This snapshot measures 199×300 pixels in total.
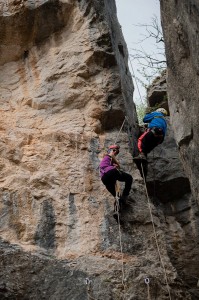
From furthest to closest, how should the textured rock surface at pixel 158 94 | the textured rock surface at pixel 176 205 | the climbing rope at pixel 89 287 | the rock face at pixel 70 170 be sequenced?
the textured rock surface at pixel 158 94
the textured rock surface at pixel 176 205
the rock face at pixel 70 170
the climbing rope at pixel 89 287

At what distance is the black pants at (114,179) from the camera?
839 centimetres

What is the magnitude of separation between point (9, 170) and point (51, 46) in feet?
12.0

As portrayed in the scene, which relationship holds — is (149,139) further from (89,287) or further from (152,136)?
(89,287)

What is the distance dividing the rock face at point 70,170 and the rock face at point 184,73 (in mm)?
1834

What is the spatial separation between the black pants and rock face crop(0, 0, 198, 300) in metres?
0.31

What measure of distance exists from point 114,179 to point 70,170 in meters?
1.19

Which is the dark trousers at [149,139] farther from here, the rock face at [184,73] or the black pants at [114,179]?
the rock face at [184,73]

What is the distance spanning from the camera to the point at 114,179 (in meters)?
8.45

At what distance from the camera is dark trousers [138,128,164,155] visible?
32.5 ft

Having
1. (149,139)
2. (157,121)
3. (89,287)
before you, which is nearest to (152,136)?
(149,139)

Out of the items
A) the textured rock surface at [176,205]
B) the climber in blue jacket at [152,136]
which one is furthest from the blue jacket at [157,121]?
the textured rock surface at [176,205]

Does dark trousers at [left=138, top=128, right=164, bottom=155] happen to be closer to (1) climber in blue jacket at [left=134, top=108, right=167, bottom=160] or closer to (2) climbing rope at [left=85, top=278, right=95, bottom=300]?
(1) climber in blue jacket at [left=134, top=108, right=167, bottom=160]

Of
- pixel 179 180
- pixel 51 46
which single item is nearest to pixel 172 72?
pixel 179 180

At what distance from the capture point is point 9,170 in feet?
30.5
